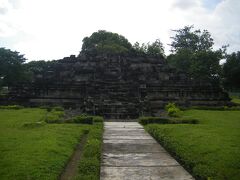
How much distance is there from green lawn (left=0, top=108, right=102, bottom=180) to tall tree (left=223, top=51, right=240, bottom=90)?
122ft

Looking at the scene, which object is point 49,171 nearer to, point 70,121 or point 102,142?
point 102,142

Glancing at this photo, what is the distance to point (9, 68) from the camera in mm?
40875

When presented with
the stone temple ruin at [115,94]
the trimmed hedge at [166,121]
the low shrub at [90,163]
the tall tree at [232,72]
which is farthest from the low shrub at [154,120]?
the tall tree at [232,72]

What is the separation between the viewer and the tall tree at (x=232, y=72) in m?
44.3

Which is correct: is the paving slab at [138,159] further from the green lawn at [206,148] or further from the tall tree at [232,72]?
the tall tree at [232,72]

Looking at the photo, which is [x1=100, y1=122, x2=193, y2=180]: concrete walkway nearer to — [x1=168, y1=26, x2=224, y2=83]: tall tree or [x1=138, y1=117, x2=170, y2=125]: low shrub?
[x1=138, y1=117, x2=170, y2=125]: low shrub

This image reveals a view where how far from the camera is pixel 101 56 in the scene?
90.4ft

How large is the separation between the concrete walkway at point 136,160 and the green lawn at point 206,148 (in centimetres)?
22

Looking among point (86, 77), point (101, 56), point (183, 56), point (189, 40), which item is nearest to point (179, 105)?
point (86, 77)

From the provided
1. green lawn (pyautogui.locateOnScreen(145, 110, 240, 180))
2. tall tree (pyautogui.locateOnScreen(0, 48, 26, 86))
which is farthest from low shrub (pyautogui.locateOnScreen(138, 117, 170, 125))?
tall tree (pyautogui.locateOnScreen(0, 48, 26, 86))

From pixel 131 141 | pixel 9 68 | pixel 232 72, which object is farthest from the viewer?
pixel 232 72

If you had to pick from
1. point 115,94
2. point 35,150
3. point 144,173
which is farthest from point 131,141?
point 115,94

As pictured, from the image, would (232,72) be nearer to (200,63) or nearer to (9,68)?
(200,63)

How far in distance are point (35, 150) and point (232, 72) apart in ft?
135
